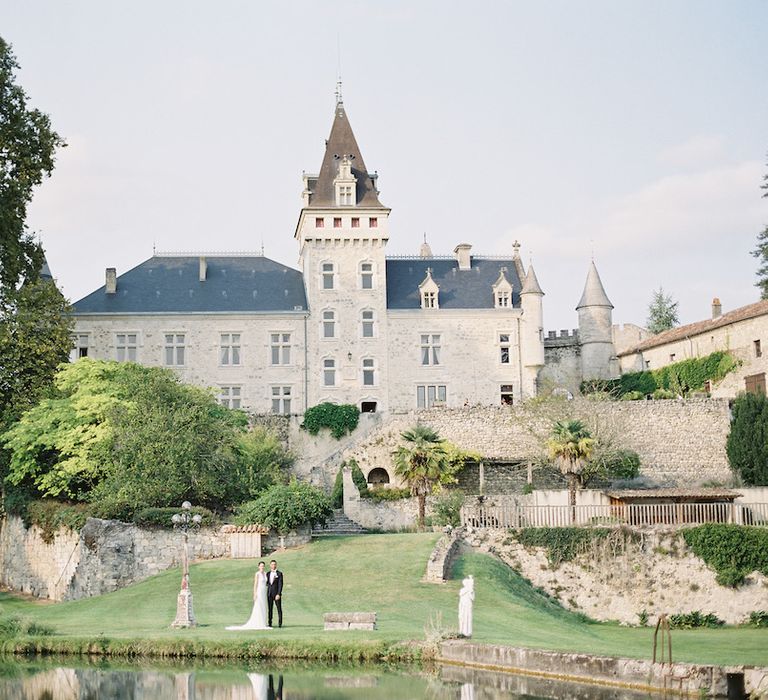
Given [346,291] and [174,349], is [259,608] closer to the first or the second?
[174,349]

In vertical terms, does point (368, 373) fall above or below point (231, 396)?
above

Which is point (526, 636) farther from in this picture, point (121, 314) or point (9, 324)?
point (121, 314)

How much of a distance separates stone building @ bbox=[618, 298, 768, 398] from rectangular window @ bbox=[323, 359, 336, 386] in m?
16.4

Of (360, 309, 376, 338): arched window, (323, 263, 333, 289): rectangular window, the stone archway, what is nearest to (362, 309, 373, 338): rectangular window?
(360, 309, 376, 338): arched window

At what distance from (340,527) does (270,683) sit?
23.2m

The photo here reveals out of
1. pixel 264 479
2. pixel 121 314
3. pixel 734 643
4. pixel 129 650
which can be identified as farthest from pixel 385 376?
pixel 129 650

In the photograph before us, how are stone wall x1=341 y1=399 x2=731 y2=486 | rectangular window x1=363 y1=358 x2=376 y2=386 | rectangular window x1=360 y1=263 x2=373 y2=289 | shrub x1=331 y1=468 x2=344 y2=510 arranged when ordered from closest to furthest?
1. shrub x1=331 y1=468 x2=344 y2=510
2. stone wall x1=341 y1=399 x2=731 y2=486
3. rectangular window x1=363 y1=358 x2=376 y2=386
4. rectangular window x1=360 y1=263 x2=373 y2=289

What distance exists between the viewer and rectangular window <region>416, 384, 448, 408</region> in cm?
5700

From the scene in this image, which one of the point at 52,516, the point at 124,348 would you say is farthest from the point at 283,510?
the point at 124,348

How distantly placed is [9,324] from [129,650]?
1464 cm

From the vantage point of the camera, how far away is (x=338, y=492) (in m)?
45.0

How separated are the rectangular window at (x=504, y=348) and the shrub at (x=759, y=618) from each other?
26.6 meters

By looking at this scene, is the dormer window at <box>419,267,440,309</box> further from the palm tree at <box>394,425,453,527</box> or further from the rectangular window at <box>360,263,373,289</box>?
the palm tree at <box>394,425,453,527</box>

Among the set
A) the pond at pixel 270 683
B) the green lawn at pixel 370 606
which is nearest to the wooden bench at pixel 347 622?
the green lawn at pixel 370 606
